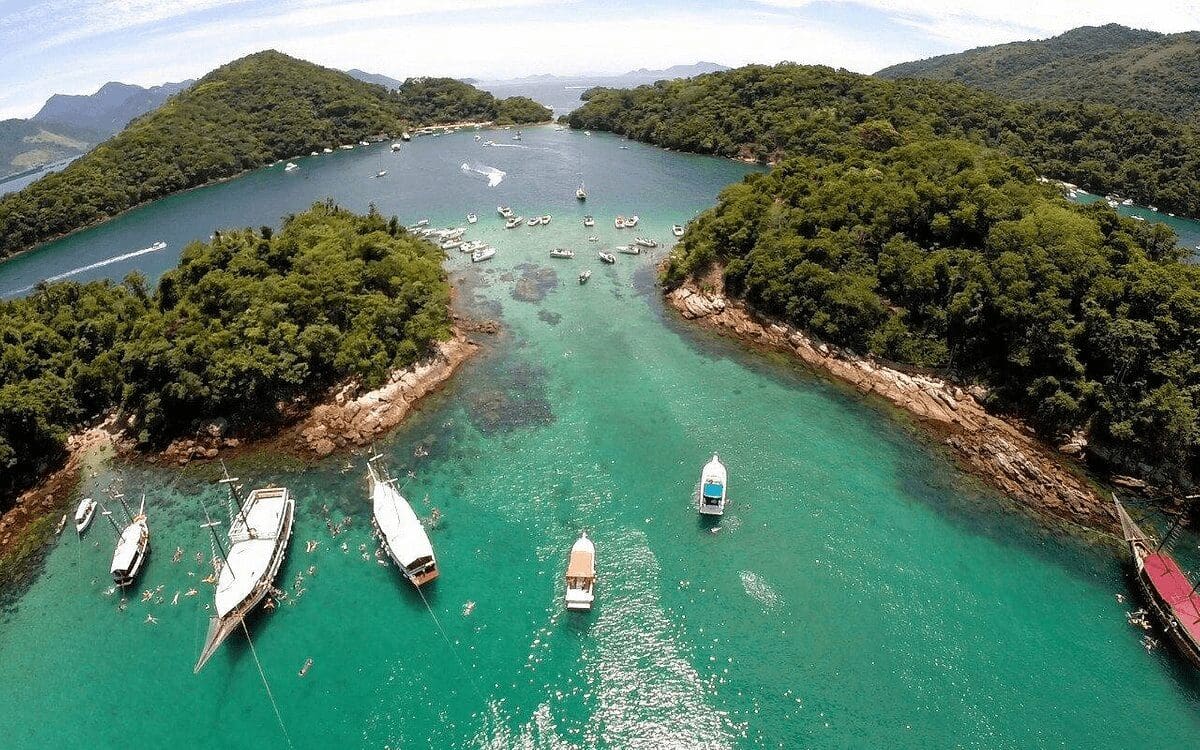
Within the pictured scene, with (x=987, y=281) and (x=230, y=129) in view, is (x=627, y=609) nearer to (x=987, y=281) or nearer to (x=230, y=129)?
(x=987, y=281)

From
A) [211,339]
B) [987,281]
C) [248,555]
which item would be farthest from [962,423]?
[211,339]

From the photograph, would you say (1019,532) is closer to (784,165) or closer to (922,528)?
(922,528)

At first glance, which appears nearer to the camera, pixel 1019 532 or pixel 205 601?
pixel 205 601

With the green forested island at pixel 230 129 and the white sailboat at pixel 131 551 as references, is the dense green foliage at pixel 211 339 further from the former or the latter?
the green forested island at pixel 230 129

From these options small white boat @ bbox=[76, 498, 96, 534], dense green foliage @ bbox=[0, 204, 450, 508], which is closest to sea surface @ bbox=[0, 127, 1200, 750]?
small white boat @ bbox=[76, 498, 96, 534]

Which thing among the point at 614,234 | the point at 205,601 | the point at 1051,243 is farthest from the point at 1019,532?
the point at 614,234
